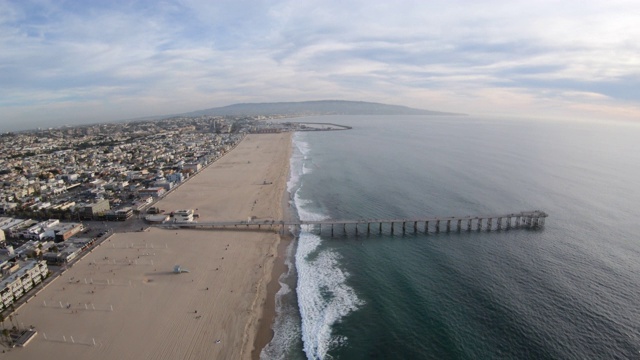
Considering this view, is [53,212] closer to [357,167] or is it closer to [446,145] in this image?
[357,167]

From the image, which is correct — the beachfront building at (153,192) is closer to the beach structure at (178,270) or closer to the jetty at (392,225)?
the jetty at (392,225)

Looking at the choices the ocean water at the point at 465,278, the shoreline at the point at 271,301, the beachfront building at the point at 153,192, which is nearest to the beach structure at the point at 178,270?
the shoreline at the point at 271,301

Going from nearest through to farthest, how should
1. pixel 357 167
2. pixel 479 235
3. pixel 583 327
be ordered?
pixel 583 327 → pixel 479 235 → pixel 357 167

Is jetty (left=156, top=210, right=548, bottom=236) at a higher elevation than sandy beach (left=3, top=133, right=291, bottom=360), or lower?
higher

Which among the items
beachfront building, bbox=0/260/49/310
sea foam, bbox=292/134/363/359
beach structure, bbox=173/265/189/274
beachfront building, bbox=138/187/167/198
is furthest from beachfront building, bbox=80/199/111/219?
sea foam, bbox=292/134/363/359

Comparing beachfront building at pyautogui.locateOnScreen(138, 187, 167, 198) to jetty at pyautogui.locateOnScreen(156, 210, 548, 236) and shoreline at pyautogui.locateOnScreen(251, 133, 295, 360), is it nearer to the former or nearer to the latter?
jetty at pyautogui.locateOnScreen(156, 210, 548, 236)

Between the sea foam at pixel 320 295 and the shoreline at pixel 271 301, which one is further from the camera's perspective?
the sea foam at pixel 320 295

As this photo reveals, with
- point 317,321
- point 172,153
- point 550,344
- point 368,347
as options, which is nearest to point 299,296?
point 317,321
